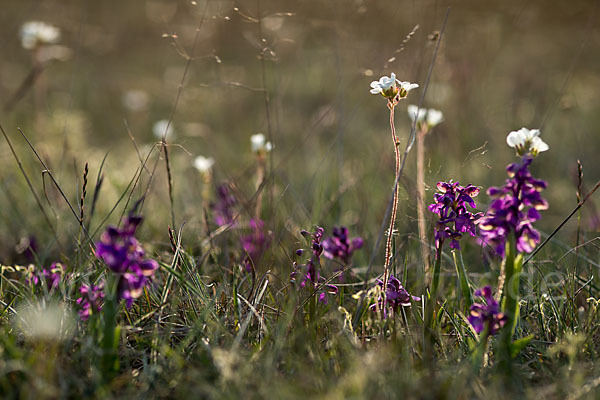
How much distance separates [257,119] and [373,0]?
217 centimetres

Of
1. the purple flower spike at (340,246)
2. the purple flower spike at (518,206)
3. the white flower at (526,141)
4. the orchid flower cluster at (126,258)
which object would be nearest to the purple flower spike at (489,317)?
the purple flower spike at (518,206)

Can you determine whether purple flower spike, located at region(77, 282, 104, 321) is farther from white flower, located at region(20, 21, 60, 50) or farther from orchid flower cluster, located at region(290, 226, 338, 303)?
white flower, located at region(20, 21, 60, 50)

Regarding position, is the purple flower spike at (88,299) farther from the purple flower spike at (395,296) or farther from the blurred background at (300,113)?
the purple flower spike at (395,296)

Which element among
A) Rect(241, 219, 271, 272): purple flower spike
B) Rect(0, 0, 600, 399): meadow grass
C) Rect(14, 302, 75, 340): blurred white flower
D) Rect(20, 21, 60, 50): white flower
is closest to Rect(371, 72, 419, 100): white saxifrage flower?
Rect(0, 0, 600, 399): meadow grass

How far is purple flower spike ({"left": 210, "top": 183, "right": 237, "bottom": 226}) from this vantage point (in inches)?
97.0

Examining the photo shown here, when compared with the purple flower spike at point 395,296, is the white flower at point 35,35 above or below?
above

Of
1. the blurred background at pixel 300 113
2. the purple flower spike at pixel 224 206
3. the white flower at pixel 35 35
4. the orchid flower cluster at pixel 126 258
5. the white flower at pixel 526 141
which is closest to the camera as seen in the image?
the orchid flower cluster at pixel 126 258

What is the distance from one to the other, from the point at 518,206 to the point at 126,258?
1026mm

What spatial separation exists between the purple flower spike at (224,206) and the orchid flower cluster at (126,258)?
1.02m

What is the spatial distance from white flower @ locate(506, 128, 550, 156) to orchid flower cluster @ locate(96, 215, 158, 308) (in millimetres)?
1078

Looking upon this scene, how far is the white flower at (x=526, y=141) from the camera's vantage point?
5.09 ft

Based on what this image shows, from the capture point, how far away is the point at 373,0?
335cm

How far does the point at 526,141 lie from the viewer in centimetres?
156

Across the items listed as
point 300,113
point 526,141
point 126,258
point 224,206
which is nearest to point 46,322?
point 126,258
